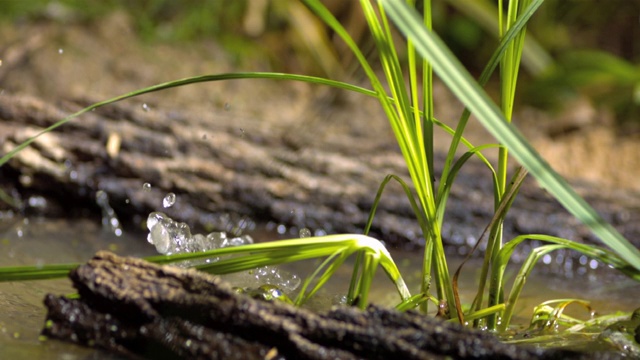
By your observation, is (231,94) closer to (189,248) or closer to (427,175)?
(189,248)

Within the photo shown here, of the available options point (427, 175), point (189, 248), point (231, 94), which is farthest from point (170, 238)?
point (231, 94)

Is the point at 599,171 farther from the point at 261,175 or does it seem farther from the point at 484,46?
the point at 261,175

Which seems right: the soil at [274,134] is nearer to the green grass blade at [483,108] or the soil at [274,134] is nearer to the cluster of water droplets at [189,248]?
the cluster of water droplets at [189,248]

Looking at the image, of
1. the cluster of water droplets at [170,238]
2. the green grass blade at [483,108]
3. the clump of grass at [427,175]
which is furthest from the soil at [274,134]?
the green grass blade at [483,108]

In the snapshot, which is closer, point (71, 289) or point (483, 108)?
point (483, 108)

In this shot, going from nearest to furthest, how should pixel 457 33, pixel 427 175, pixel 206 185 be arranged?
pixel 427 175 < pixel 206 185 < pixel 457 33

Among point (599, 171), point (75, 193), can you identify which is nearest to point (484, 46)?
point (599, 171)

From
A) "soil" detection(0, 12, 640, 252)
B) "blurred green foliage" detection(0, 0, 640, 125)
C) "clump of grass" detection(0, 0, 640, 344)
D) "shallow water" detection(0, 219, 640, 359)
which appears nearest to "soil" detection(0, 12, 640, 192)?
"soil" detection(0, 12, 640, 252)
